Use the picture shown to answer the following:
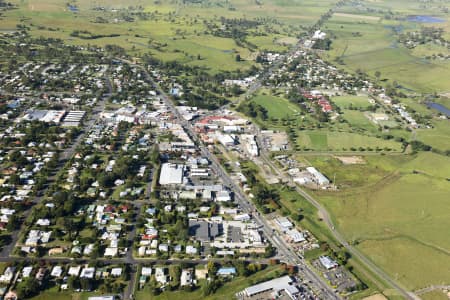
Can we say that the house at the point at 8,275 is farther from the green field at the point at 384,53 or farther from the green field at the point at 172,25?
the green field at the point at 384,53

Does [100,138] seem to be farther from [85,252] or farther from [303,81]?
[303,81]

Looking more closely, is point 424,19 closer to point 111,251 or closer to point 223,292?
point 223,292

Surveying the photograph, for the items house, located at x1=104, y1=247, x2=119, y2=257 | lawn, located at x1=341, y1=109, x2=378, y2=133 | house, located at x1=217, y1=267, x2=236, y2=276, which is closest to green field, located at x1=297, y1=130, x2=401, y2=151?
lawn, located at x1=341, y1=109, x2=378, y2=133

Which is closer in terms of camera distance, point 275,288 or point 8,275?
point 8,275

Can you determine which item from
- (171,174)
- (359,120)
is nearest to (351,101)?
(359,120)

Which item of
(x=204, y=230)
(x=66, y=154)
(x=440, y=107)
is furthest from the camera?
(x=440, y=107)

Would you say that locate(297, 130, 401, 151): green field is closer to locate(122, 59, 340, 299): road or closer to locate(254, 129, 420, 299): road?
locate(254, 129, 420, 299): road

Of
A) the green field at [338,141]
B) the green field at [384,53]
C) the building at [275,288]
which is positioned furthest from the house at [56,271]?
the green field at [384,53]
